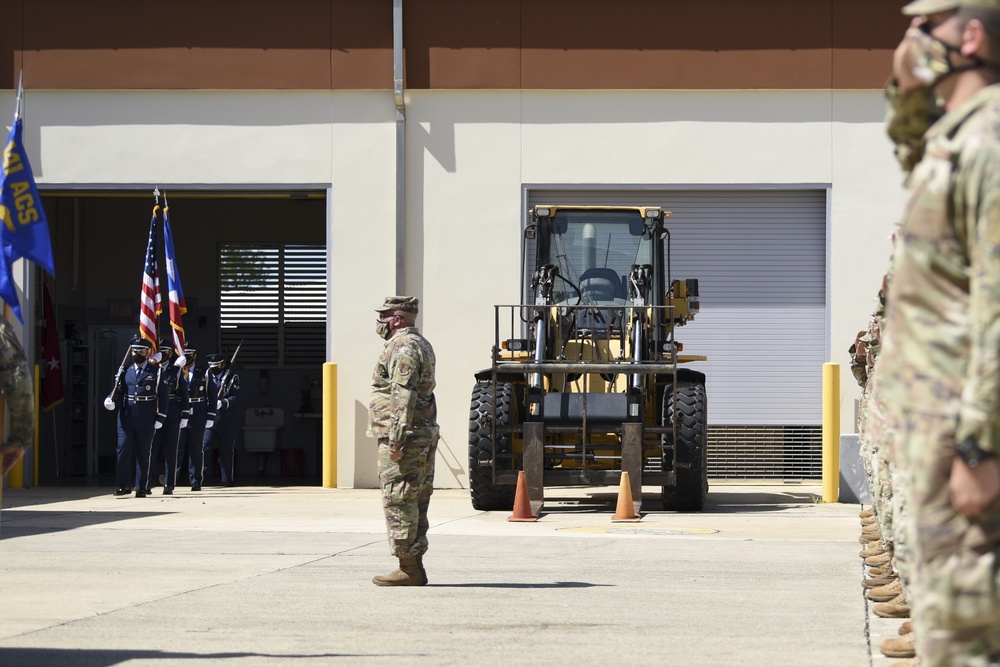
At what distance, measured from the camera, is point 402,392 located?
9.12m

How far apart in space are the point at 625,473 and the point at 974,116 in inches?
451

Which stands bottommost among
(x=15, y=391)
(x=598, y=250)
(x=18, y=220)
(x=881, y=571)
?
(x=881, y=571)

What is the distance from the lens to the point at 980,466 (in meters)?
3.24

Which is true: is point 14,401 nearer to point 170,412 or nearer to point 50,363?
point 170,412

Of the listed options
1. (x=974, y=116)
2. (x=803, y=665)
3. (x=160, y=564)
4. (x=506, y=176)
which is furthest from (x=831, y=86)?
(x=974, y=116)

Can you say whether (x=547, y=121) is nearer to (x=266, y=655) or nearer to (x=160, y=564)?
(x=160, y=564)

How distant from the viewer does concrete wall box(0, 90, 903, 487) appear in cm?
2027

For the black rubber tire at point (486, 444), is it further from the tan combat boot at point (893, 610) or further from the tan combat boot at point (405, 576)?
the tan combat boot at point (893, 610)

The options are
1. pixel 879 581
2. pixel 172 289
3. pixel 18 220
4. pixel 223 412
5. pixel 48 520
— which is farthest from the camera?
pixel 223 412

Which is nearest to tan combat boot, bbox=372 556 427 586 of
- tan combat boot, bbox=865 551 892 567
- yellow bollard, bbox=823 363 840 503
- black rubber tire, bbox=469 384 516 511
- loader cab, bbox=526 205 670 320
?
tan combat boot, bbox=865 551 892 567

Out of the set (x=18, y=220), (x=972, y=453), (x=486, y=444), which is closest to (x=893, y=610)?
(x=972, y=453)

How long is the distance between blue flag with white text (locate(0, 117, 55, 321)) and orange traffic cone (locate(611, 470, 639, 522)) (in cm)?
708

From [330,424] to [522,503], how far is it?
21.2 feet

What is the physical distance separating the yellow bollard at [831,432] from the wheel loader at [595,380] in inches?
105
